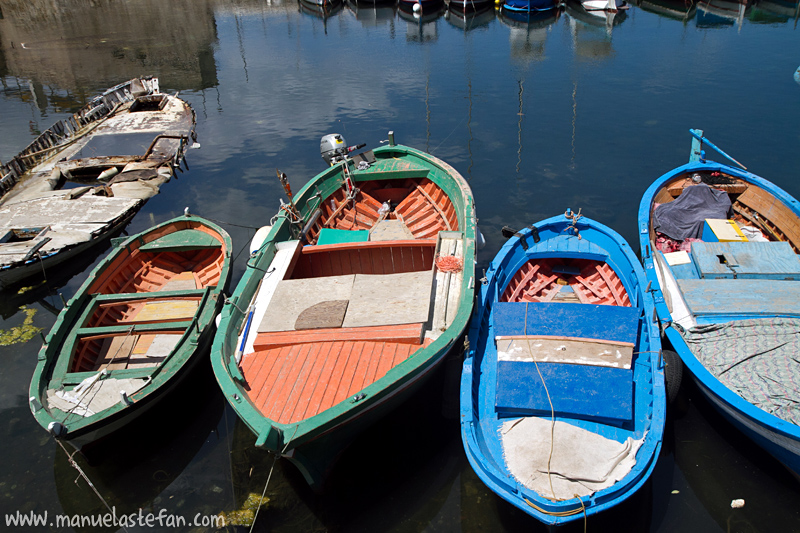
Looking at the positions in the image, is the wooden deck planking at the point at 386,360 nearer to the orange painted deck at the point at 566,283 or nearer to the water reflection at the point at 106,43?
the orange painted deck at the point at 566,283

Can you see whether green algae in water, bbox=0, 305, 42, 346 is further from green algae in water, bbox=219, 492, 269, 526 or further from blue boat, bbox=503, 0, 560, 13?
blue boat, bbox=503, 0, 560, 13

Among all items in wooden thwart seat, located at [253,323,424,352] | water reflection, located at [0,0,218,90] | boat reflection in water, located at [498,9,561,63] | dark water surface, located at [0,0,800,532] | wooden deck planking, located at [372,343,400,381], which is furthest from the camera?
water reflection, located at [0,0,218,90]

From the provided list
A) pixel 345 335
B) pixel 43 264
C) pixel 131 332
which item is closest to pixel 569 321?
pixel 345 335

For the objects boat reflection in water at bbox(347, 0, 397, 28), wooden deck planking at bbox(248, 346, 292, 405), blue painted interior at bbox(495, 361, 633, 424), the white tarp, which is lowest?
the white tarp

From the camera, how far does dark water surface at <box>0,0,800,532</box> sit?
1034 centimetres

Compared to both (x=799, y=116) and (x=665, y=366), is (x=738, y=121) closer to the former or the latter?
(x=799, y=116)

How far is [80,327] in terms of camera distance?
40.3 feet

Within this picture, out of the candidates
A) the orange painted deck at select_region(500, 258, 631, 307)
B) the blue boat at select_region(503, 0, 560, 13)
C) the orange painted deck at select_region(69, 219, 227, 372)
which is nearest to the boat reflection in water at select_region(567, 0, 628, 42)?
the blue boat at select_region(503, 0, 560, 13)

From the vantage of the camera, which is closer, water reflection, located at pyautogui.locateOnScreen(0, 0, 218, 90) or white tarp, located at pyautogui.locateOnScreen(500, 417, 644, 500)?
white tarp, located at pyautogui.locateOnScreen(500, 417, 644, 500)

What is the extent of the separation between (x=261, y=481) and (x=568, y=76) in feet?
111

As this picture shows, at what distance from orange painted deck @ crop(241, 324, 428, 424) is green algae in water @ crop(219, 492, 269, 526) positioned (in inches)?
111

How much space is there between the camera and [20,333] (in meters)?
15.9

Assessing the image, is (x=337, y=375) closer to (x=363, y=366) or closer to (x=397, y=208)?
(x=363, y=366)

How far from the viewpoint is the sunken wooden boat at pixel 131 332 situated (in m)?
10.5
